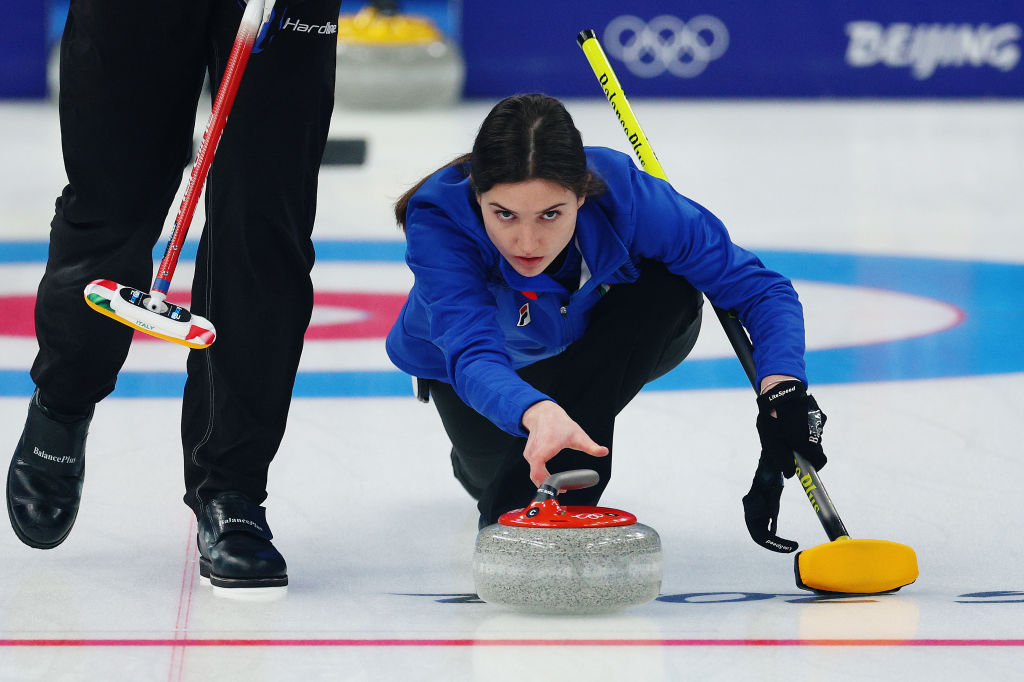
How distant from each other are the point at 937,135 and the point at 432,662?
23.6 ft

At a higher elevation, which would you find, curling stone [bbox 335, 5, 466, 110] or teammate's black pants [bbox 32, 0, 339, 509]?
curling stone [bbox 335, 5, 466, 110]

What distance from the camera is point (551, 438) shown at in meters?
1.74

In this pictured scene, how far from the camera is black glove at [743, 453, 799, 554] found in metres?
2.04

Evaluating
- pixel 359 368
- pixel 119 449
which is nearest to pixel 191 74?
pixel 119 449

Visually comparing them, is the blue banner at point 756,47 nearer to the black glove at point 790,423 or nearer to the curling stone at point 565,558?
the black glove at point 790,423

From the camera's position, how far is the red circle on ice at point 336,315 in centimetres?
381

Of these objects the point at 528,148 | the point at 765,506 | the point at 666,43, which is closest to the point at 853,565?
the point at 765,506

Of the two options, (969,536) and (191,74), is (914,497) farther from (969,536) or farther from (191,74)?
(191,74)

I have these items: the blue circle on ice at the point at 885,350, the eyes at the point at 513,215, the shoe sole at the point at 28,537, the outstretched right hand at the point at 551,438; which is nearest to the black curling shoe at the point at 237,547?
the shoe sole at the point at 28,537

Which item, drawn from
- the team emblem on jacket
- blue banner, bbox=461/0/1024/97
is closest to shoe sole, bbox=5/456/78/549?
the team emblem on jacket

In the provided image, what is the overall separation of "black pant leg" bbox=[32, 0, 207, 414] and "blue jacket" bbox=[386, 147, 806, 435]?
0.33 metres

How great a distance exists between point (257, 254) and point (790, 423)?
0.71 metres

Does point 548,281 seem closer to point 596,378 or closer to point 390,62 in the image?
point 596,378

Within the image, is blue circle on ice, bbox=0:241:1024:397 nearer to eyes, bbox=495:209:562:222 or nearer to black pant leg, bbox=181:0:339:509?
black pant leg, bbox=181:0:339:509
